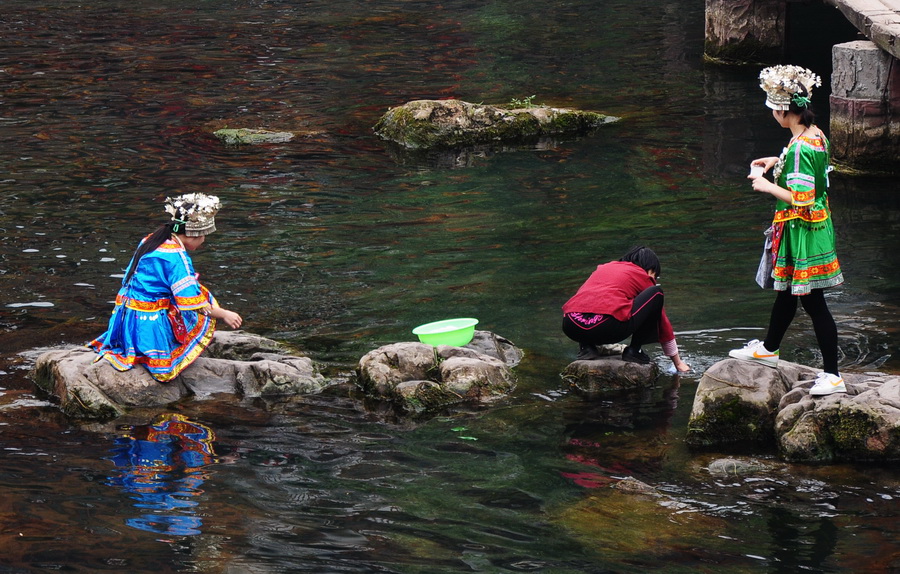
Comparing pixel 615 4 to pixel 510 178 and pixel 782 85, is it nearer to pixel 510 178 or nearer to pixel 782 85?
pixel 510 178

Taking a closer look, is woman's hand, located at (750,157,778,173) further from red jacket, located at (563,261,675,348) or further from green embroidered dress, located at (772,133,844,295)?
red jacket, located at (563,261,675,348)

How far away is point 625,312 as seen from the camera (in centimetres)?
771

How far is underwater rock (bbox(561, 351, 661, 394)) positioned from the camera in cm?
783

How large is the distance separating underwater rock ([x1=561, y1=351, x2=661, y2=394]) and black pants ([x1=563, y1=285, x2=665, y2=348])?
17 centimetres

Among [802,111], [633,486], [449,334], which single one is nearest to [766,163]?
[802,111]

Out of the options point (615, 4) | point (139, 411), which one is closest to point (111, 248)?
point (139, 411)

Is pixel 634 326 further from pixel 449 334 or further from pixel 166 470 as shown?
pixel 166 470

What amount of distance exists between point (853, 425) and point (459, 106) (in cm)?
1023

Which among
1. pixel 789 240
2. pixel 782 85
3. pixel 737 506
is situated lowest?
pixel 737 506

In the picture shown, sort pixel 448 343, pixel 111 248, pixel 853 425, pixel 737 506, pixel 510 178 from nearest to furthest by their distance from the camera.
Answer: pixel 737 506
pixel 853 425
pixel 448 343
pixel 111 248
pixel 510 178

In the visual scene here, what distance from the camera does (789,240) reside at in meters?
6.93

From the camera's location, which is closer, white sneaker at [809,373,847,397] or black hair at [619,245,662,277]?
white sneaker at [809,373,847,397]

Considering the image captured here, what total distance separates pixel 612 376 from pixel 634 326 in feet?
1.33

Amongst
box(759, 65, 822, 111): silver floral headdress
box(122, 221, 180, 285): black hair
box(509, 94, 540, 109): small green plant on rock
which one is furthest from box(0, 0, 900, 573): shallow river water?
box(759, 65, 822, 111): silver floral headdress
